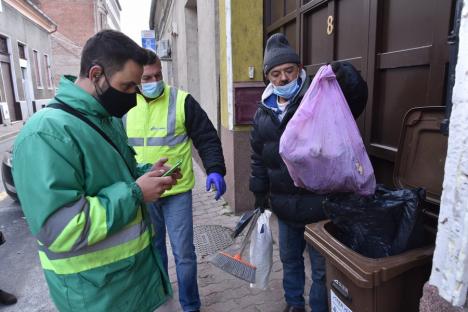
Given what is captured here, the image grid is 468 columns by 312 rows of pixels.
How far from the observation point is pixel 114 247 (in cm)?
143

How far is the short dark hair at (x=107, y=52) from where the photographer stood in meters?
1.42

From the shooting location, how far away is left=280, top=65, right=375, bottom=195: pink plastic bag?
1519 millimetres

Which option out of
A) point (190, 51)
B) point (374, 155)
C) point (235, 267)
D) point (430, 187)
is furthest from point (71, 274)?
point (190, 51)

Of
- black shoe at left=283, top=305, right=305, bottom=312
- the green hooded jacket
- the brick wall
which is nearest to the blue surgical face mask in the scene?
the green hooded jacket

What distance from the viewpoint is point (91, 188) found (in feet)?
4.51

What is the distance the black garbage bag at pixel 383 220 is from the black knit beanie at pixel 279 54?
3.31 ft

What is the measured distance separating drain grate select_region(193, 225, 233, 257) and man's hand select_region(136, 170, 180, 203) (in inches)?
87.8

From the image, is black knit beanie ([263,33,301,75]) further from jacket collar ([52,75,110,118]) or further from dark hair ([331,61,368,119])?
jacket collar ([52,75,110,118])

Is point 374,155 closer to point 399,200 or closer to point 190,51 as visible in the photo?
point 399,200

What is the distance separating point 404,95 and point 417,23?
423 millimetres

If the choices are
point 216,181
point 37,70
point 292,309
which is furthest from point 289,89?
point 37,70

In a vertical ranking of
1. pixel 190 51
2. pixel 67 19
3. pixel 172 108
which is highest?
pixel 67 19

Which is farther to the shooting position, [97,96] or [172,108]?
[172,108]

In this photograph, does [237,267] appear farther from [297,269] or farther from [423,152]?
[423,152]
